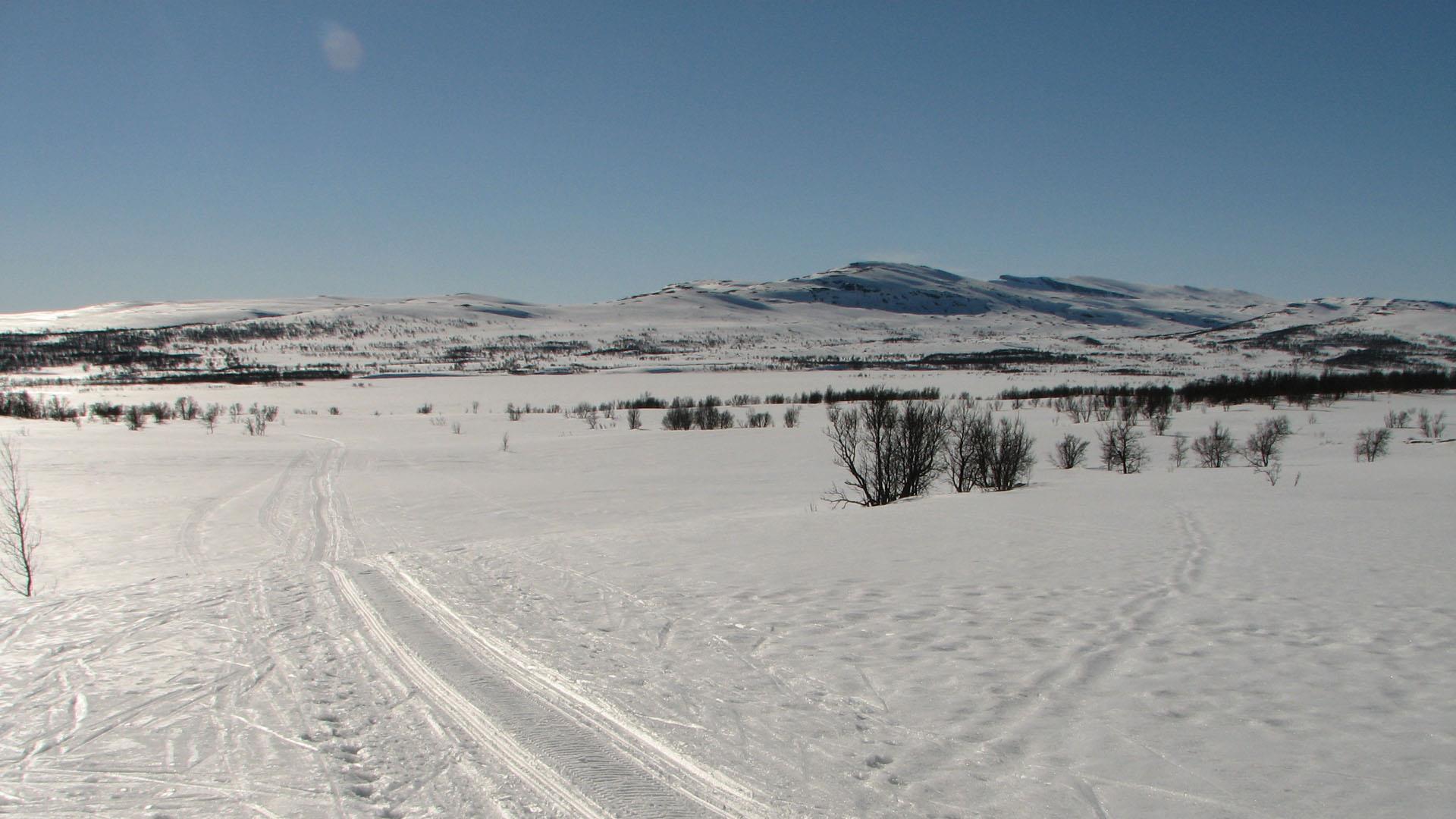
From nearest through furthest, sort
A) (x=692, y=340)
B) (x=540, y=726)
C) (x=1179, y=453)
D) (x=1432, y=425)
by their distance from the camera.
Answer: (x=540, y=726), (x=1179, y=453), (x=1432, y=425), (x=692, y=340)

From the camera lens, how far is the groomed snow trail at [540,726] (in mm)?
3852

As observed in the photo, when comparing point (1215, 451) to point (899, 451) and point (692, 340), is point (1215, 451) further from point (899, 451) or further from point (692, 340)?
point (692, 340)

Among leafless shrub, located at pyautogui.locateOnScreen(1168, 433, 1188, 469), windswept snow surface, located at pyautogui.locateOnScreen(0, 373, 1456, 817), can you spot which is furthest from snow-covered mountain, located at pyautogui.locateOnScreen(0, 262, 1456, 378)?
windswept snow surface, located at pyautogui.locateOnScreen(0, 373, 1456, 817)

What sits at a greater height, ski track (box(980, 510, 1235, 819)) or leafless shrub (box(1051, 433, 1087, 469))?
ski track (box(980, 510, 1235, 819))

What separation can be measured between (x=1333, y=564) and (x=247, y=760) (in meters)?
9.72

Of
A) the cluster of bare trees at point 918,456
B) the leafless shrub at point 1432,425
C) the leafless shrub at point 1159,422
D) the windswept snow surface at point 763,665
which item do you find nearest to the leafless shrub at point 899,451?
the cluster of bare trees at point 918,456

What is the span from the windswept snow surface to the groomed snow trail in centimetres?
2

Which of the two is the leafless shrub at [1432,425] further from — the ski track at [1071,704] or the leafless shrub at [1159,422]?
the ski track at [1071,704]

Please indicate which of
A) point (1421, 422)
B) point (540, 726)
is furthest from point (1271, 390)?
point (540, 726)

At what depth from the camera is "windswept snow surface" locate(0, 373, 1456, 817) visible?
3.88 m

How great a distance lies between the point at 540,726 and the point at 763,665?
67.1 inches

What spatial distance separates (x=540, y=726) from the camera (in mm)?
4637

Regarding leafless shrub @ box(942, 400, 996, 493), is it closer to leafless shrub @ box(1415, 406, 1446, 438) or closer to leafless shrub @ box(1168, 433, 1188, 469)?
leafless shrub @ box(1168, 433, 1188, 469)

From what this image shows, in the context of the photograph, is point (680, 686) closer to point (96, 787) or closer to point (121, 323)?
point (96, 787)
